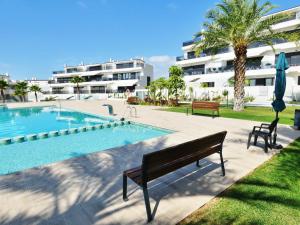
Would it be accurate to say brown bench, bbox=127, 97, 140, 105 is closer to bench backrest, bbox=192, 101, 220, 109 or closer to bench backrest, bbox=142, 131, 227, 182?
bench backrest, bbox=192, 101, 220, 109

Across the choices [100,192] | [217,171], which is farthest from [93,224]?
[217,171]

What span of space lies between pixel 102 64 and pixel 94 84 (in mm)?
8308

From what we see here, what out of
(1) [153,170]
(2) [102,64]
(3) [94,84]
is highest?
(2) [102,64]

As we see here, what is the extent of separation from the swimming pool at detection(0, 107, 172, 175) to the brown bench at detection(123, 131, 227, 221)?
503 centimetres

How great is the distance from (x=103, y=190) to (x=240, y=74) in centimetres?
1758

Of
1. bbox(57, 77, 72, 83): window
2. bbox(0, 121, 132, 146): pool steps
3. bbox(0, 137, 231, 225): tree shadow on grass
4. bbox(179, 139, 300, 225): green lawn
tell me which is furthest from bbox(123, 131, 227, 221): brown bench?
bbox(57, 77, 72, 83): window

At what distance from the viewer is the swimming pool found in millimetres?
7363

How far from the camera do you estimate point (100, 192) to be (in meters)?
4.21

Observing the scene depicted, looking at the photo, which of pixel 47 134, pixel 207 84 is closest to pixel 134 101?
pixel 207 84

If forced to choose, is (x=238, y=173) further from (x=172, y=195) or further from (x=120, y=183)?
(x=120, y=183)

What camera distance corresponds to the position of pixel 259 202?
3.71m

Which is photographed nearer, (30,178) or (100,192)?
(100,192)

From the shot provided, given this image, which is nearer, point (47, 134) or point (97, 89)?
point (47, 134)

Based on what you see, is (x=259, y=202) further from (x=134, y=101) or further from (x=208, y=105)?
(x=134, y=101)
